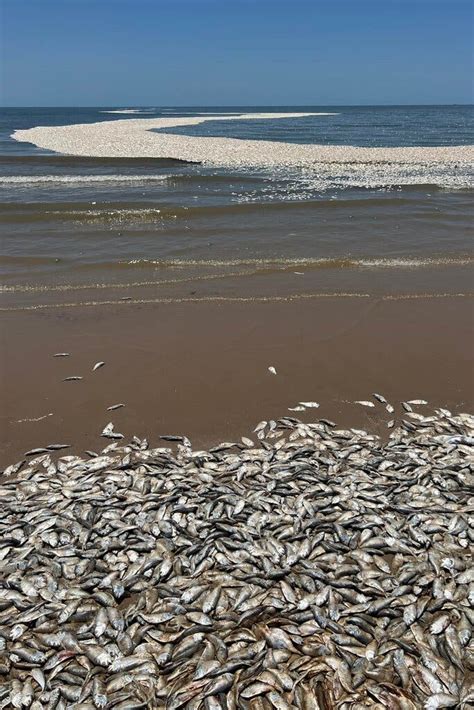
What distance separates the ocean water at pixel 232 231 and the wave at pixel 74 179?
0.12m

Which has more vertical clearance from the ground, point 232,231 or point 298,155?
point 298,155

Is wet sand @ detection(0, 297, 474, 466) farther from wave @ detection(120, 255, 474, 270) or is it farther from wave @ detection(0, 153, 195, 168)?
wave @ detection(0, 153, 195, 168)

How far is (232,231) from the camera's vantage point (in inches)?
847

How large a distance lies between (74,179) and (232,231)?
16.0 m

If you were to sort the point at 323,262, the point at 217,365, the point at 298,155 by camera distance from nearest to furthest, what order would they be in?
1. the point at 217,365
2. the point at 323,262
3. the point at 298,155

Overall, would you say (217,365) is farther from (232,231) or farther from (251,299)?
(232,231)

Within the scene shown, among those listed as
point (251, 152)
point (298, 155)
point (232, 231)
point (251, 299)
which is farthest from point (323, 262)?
point (251, 152)

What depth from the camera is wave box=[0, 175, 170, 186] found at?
31942 millimetres

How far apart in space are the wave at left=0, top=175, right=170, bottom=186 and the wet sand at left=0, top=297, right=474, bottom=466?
21.4 meters

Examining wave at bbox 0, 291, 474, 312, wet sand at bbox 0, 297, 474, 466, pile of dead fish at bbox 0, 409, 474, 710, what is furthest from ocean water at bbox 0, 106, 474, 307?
pile of dead fish at bbox 0, 409, 474, 710

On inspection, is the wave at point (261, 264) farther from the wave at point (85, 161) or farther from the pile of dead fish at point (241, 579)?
the wave at point (85, 161)

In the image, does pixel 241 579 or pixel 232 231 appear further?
pixel 232 231

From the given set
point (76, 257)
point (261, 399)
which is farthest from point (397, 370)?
point (76, 257)

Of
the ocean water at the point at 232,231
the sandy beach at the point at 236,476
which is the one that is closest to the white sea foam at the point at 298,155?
the ocean water at the point at 232,231
